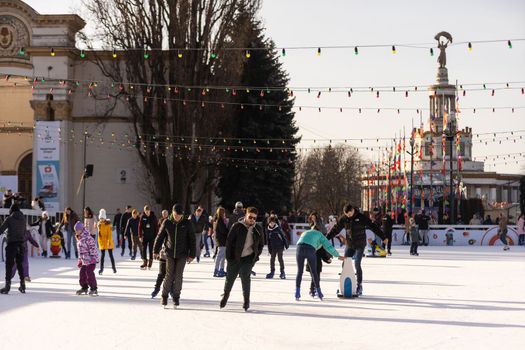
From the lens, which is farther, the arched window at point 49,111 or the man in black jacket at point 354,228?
the arched window at point 49,111

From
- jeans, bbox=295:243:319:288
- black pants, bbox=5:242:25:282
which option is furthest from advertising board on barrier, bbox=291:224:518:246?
black pants, bbox=5:242:25:282

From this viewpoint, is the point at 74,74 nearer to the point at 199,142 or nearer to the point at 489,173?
the point at 199,142

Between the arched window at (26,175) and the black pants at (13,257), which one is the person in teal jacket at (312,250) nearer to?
the black pants at (13,257)

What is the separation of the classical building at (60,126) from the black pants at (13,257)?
3407cm

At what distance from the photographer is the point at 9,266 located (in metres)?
17.5

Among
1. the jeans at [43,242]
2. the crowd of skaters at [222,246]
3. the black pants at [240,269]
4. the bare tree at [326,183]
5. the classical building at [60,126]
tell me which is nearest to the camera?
the black pants at [240,269]

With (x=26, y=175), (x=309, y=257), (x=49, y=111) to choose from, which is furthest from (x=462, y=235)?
(x=309, y=257)

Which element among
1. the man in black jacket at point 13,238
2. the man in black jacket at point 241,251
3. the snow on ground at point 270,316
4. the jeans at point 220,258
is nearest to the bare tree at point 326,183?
the jeans at point 220,258

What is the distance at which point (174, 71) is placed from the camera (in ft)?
153

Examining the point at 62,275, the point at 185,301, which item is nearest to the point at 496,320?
the point at 185,301

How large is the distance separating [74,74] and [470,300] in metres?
40.6

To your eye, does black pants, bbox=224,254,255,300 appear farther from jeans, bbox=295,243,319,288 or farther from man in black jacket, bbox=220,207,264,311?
jeans, bbox=295,243,319,288

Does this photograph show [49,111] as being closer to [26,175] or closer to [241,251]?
[26,175]

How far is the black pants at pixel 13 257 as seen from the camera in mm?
17422
